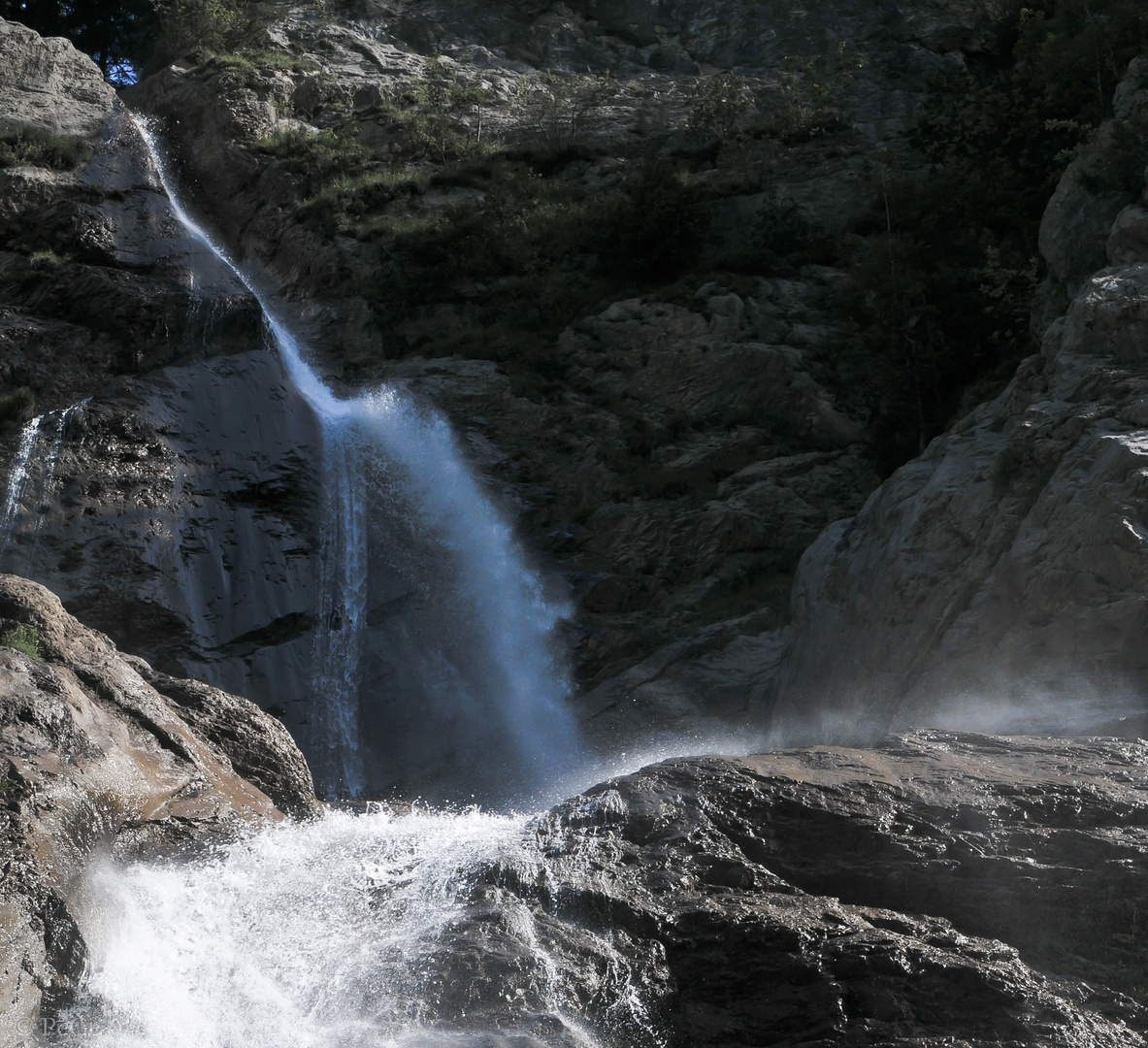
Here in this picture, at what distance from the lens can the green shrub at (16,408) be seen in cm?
1881

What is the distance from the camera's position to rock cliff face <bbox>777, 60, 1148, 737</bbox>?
10344 millimetres

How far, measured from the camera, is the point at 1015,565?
11742 mm

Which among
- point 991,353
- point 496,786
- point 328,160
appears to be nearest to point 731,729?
point 496,786

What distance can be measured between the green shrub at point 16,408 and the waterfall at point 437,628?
15.1 ft

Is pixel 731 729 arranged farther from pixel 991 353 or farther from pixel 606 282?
pixel 606 282

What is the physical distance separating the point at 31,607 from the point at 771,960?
6.36 metres

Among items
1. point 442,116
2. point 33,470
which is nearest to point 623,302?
point 442,116

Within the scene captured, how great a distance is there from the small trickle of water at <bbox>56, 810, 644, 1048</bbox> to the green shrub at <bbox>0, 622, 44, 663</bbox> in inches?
86.8

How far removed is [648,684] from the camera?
1739 cm

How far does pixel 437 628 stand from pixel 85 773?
38.6 feet

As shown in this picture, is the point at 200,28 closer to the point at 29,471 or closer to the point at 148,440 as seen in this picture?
the point at 148,440

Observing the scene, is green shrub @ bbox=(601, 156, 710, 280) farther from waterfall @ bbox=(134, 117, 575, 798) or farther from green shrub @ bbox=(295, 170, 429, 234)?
waterfall @ bbox=(134, 117, 575, 798)

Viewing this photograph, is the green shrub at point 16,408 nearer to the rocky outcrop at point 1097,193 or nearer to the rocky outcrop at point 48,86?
the rocky outcrop at point 48,86

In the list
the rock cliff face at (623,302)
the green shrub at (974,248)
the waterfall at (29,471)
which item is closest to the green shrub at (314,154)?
the rock cliff face at (623,302)
